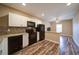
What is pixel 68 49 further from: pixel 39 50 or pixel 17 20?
pixel 17 20

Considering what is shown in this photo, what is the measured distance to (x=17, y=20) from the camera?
10.6 ft

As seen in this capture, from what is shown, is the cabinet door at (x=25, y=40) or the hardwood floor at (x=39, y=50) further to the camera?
the cabinet door at (x=25, y=40)

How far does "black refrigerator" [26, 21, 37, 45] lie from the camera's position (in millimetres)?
3757

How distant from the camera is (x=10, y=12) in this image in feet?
9.30

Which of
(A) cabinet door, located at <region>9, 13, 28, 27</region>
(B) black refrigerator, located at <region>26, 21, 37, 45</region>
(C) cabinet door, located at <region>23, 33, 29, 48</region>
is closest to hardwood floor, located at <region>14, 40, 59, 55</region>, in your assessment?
(C) cabinet door, located at <region>23, 33, 29, 48</region>

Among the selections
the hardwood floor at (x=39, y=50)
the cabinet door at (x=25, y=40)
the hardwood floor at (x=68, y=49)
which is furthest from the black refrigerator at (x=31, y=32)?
the hardwood floor at (x=68, y=49)

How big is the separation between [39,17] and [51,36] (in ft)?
5.95

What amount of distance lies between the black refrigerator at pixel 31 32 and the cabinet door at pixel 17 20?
25 cm

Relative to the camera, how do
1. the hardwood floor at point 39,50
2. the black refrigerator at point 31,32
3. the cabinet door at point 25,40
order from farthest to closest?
1. the black refrigerator at point 31,32
2. the cabinet door at point 25,40
3. the hardwood floor at point 39,50

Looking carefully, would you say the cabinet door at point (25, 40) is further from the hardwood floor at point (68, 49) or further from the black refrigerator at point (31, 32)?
the hardwood floor at point (68, 49)

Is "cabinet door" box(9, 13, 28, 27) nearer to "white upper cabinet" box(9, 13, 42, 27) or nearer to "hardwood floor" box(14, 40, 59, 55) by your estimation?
"white upper cabinet" box(9, 13, 42, 27)

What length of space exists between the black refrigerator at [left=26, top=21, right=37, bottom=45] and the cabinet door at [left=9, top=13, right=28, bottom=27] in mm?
A: 249

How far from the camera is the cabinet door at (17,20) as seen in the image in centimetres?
287

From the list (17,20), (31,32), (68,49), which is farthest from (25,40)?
(68,49)
